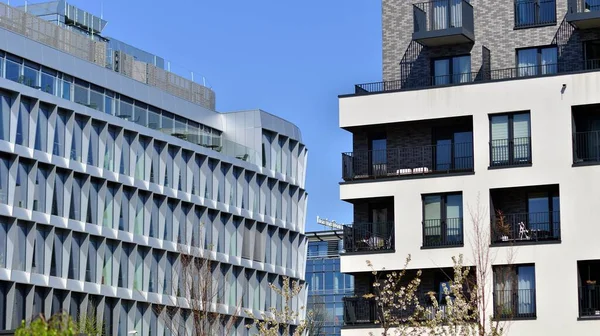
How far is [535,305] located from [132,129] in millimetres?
41699

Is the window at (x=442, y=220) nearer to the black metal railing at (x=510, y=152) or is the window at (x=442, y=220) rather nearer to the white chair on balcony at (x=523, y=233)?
the black metal railing at (x=510, y=152)

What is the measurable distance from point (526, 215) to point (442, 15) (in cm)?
→ 788

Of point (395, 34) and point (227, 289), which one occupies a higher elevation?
point (395, 34)

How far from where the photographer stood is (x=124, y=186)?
81.4 metres

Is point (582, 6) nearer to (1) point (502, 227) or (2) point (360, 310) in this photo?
(1) point (502, 227)

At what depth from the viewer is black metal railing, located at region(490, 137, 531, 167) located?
46.2 metres

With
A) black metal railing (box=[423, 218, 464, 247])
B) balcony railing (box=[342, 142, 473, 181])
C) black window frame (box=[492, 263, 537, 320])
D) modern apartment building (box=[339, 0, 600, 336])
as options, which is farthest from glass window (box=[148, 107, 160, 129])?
black window frame (box=[492, 263, 537, 320])

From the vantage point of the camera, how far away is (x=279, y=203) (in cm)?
9944

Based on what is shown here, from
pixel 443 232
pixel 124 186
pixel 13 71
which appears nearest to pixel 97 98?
pixel 124 186

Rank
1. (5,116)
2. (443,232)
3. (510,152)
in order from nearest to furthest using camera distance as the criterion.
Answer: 1. (510,152)
2. (443,232)
3. (5,116)

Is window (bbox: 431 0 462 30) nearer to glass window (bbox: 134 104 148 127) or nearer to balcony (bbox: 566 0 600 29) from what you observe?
balcony (bbox: 566 0 600 29)

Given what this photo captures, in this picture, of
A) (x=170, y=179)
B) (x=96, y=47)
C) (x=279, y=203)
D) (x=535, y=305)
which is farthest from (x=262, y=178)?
(x=535, y=305)

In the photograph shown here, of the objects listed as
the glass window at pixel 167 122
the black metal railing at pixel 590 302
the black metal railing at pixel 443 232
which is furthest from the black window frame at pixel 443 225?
the glass window at pixel 167 122

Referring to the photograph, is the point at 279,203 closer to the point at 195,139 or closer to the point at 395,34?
the point at 195,139
